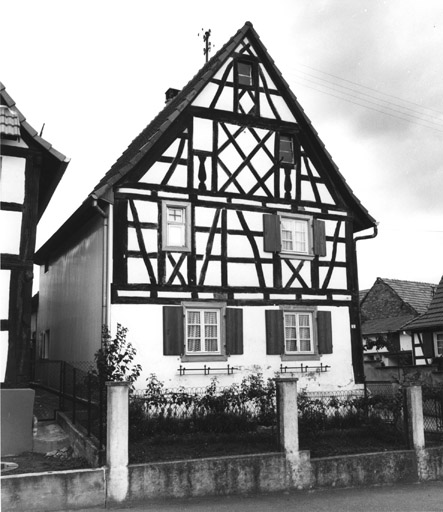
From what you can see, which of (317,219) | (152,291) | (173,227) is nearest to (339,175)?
(317,219)

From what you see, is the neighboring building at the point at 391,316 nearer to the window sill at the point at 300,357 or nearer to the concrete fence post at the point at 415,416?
the window sill at the point at 300,357

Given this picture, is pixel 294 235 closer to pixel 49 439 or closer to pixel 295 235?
pixel 295 235

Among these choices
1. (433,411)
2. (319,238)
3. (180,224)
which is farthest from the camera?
(319,238)

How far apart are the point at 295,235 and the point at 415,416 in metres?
7.47

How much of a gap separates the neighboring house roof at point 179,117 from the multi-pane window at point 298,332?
413 centimetres

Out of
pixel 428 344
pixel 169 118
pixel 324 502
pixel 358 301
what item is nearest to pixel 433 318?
pixel 428 344

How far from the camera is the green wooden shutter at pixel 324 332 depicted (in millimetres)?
18688

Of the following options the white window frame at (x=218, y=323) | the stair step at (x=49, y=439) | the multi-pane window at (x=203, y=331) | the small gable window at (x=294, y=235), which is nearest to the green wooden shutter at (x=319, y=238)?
the small gable window at (x=294, y=235)

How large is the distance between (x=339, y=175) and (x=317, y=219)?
5.36 feet

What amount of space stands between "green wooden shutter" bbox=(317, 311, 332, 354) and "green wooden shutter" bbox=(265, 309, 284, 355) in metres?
1.28

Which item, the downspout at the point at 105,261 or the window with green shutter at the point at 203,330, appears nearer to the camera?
the downspout at the point at 105,261

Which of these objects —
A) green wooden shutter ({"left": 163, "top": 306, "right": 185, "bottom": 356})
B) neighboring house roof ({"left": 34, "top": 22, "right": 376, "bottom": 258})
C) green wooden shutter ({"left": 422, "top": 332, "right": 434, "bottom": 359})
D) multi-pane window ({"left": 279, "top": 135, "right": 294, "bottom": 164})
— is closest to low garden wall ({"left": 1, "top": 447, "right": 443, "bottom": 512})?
green wooden shutter ({"left": 163, "top": 306, "right": 185, "bottom": 356})

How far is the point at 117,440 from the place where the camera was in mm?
10633

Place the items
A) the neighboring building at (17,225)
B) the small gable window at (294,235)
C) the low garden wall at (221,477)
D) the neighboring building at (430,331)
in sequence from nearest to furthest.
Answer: the low garden wall at (221,477) < the neighboring building at (17,225) < the small gable window at (294,235) < the neighboring building at (430,331)
